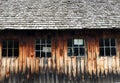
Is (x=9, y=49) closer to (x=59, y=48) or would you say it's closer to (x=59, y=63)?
(x=59, y=48)

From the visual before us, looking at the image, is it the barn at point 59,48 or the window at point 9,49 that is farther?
the window at point 9,49

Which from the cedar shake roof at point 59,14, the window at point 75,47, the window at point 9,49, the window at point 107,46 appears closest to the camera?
the cedar shake roof at point 59,14

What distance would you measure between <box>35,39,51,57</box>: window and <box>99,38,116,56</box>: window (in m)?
2.81

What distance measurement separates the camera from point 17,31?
12539mm

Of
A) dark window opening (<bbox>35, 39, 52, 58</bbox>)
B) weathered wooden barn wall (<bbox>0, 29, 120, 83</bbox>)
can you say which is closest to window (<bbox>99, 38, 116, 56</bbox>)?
weathered wooden barn wall (<bbox>0, 29, 120, 83</bbox>)

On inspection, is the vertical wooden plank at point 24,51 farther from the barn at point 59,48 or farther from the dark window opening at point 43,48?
the dark window opening at point 43,48

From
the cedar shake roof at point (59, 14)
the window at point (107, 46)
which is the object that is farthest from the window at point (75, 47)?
the window at point (107, 46)

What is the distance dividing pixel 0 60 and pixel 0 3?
3.84 meters

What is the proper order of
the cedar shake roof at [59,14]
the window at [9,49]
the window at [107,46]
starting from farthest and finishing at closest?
1. the window at [107,46]
2. the window at [9,49]
3. the cedar shake roof at [59,14]

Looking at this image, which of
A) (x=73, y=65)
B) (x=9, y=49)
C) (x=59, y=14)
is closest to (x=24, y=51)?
(x=9, y=49)

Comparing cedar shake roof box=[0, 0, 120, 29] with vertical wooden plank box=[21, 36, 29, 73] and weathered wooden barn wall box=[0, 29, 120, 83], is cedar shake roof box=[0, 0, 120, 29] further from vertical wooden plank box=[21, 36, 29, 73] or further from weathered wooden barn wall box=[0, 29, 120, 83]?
vertical wooden plank box=[21, 36, 29, 73]

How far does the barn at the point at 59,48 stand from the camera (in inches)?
487

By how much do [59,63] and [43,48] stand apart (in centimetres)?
116

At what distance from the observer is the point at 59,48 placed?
41.3ft
